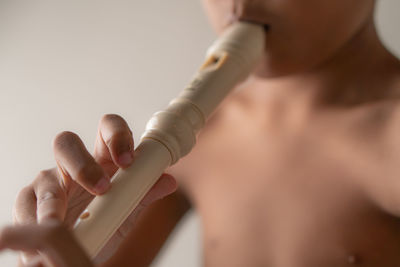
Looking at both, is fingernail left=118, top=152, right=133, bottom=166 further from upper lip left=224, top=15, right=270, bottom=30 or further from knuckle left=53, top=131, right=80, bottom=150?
upper lip left=224, top=15, right=270, bottom=30

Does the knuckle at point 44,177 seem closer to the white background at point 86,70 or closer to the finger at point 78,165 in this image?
the finger at point 78,165

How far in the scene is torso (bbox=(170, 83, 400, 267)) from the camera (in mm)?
561

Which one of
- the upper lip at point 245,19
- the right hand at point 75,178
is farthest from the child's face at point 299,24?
the right hand at point 75,178

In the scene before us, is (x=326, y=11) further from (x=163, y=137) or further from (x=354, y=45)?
(x=163, y=137)

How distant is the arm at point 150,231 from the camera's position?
2.30ft

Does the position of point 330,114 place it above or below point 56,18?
below

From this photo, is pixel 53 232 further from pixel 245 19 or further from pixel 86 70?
pixel 86 70

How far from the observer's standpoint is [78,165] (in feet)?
1.34

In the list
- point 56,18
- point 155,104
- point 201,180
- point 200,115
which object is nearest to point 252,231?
point 201,180

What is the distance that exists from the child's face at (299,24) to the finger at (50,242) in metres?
0.40

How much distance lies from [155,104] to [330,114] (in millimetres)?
465

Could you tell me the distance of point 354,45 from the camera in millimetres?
635

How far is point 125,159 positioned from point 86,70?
0.75m

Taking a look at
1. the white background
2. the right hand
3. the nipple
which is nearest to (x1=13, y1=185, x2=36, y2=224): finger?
the right hand
